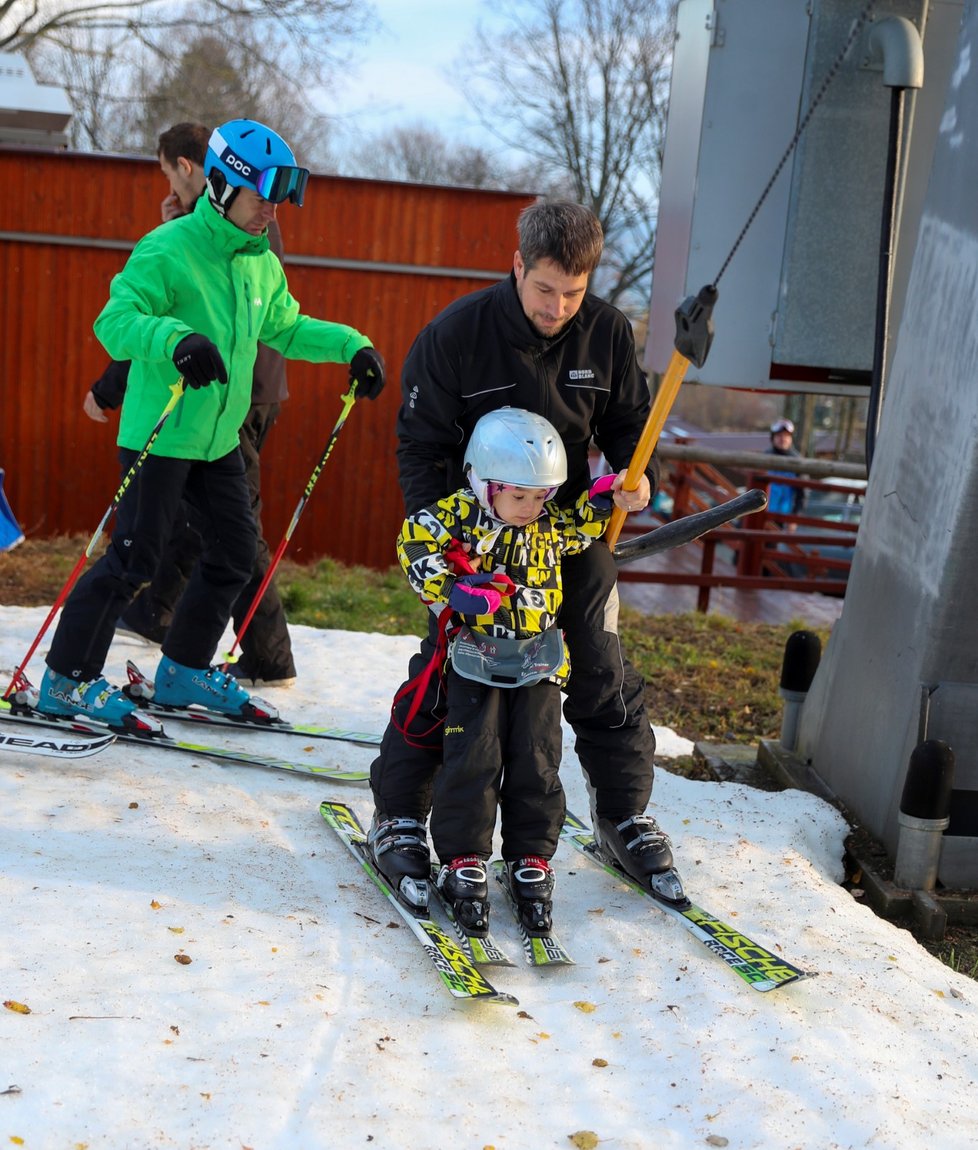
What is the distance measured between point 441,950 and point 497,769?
484mm

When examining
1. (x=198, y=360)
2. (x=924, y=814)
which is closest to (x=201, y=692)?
(x=198, y=360)

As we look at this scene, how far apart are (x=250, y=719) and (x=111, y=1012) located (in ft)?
7.28

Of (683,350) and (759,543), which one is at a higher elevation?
(683,350)

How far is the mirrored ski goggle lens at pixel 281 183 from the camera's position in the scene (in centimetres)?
419

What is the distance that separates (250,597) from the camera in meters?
5.52

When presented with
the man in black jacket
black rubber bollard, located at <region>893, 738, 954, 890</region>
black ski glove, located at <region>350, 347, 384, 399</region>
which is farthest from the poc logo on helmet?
black rubber bollard, located at <region>893, 738, 954, 890</region>

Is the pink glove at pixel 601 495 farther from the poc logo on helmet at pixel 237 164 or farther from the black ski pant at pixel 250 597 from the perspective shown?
the black ski pant at pixel 250 597

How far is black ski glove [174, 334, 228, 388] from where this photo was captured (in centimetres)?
393

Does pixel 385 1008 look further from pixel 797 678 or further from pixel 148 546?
pixel 797 678

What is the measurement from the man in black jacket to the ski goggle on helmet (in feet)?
0.60

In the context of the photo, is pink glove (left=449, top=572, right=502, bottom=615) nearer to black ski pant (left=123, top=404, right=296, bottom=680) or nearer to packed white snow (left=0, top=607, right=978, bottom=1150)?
packed white snow (left=0, top=607, right=978, bottom=1150)

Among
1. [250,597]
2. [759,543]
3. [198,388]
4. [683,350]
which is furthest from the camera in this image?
[759,543]

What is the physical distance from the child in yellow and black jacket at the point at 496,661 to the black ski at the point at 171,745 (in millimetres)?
1176

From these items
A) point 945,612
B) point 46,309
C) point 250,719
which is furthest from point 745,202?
point 46,309
